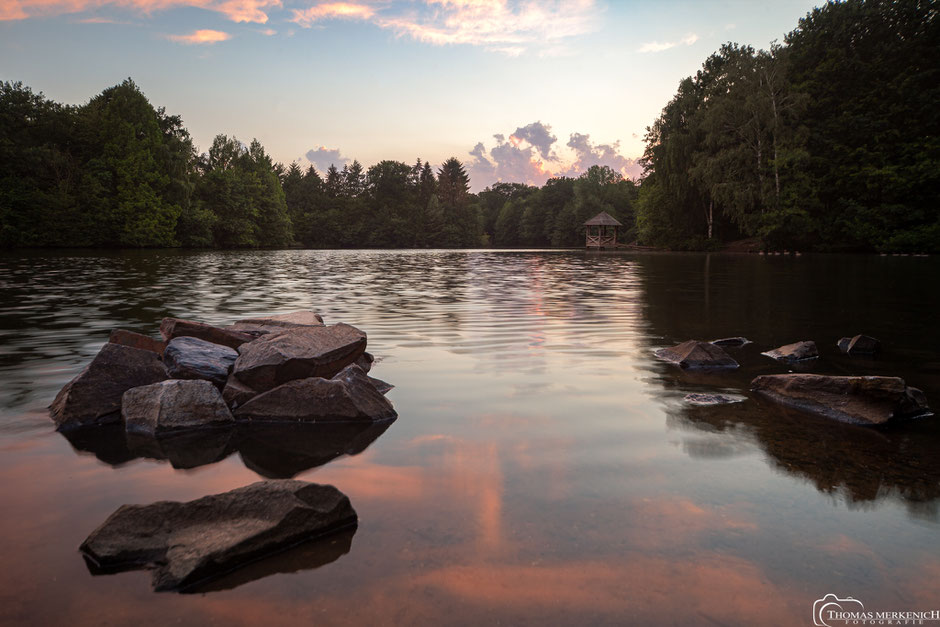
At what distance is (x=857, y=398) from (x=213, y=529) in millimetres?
5567

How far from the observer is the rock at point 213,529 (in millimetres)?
2867

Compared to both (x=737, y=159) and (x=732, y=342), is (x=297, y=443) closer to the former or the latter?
(x=732, y=342)

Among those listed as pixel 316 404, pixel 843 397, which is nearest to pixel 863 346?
pixel 843 397

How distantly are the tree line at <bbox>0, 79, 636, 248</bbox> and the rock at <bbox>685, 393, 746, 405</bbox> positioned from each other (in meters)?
67.0

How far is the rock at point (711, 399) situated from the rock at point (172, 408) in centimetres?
466

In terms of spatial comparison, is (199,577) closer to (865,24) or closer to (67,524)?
(67,524)

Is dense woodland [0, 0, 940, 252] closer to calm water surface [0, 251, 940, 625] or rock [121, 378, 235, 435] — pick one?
calm water surface [0, 251, 940, 625]

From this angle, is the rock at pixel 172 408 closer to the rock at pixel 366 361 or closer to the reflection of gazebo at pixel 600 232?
the rock at pixel 366 361

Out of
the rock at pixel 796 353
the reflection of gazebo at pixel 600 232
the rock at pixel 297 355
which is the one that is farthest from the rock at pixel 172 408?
the reflection of gazebo at pixel 600 232

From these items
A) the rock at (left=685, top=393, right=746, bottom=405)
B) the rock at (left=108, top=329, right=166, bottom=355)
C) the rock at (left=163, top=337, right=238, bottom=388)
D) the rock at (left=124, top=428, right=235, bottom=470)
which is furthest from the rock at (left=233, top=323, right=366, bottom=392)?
the rock at (left=685, top=393, right=746, bottom=405)

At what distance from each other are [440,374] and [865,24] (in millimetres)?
63564

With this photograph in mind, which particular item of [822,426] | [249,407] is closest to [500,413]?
[249,407]

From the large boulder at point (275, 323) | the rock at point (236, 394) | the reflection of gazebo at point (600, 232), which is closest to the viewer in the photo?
the rock at point (236, 394)

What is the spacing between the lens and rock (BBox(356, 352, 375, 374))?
24.2 feet
